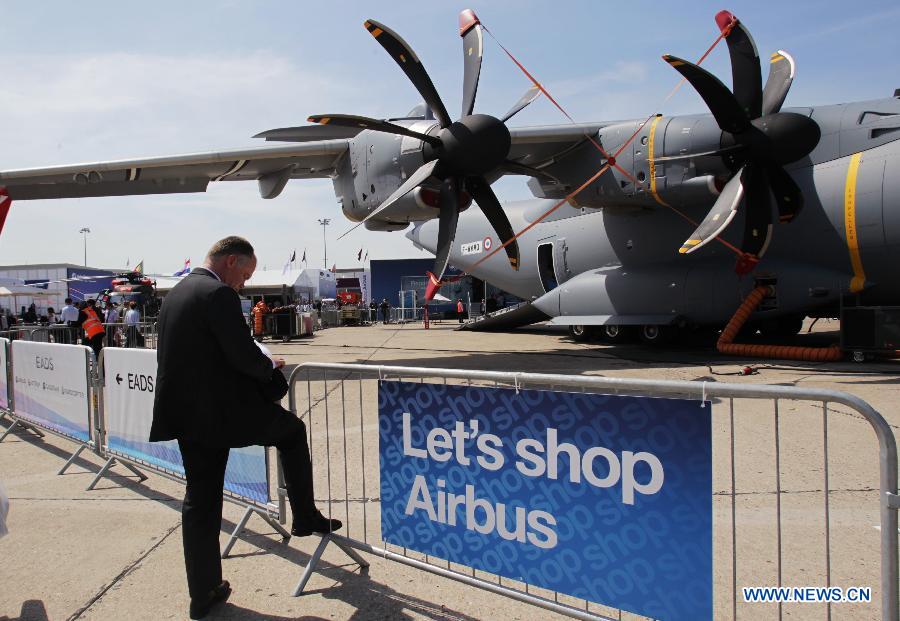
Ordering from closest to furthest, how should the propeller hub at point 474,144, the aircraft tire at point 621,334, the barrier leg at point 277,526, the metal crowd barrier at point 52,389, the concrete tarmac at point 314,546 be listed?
the concrete tarmac at point 314,546 < the barrier leg at point 277,526 < the metal crowd barrier at point 52,389 < the propeller hub at point 474,144 < the aircraft tire at point 621,334

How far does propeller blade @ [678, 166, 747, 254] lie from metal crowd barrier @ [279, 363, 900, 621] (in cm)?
345

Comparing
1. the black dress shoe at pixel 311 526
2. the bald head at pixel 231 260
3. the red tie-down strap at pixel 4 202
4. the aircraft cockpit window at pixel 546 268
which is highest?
the red tie-down strap at pixel 4 202

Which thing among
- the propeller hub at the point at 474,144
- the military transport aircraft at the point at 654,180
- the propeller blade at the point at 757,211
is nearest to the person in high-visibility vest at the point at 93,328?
the military transport aircraft at the point at 654,180

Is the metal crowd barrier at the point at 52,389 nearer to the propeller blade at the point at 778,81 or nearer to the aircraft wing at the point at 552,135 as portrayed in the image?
the aircraft wing at the point at 552,135

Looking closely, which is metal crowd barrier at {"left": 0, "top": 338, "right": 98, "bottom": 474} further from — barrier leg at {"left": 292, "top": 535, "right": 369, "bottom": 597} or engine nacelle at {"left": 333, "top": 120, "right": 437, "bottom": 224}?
engine nacelle at {"left": 333, "top": 120, "right": 437, "bottom": 224}

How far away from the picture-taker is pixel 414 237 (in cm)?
2153

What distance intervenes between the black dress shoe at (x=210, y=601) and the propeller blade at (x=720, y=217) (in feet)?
25.6

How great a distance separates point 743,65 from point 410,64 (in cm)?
555

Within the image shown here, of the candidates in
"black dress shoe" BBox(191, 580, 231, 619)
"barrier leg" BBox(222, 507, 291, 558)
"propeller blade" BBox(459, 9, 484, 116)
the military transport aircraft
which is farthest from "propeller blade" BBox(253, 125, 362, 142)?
"black dress shoe" BBox(191, 580, 231, 619)

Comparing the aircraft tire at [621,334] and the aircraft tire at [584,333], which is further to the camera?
the aircraft tire at [584,333]

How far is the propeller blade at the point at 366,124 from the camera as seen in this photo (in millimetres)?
9648

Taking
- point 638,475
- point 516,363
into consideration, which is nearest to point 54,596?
point 638,475

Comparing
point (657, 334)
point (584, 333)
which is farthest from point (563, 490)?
point (584, 333)

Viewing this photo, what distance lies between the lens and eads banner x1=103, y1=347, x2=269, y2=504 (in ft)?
13.0
